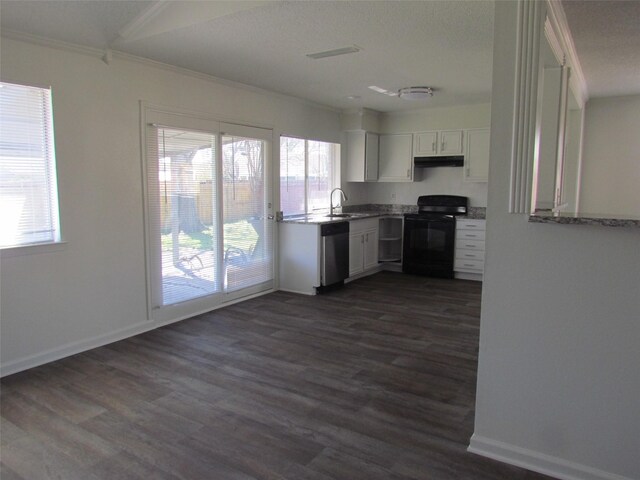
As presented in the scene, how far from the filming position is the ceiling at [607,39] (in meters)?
3.06

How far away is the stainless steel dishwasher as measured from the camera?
223 inches

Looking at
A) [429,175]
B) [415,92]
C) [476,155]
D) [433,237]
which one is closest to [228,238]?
[415,92]

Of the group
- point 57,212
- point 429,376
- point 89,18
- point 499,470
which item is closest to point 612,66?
point 429,376

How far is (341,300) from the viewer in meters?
5.42

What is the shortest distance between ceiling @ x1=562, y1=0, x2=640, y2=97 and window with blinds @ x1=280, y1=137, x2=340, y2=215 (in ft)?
10.9

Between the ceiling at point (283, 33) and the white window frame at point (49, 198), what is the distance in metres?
0.51

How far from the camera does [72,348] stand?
12.1 ft

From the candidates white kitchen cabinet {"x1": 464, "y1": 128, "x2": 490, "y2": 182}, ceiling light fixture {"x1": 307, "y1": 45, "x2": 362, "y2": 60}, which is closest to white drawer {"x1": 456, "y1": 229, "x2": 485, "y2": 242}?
white kitchen cabinet {"x1": 464, "y1": 128, "x2": 490, "y2": 182}

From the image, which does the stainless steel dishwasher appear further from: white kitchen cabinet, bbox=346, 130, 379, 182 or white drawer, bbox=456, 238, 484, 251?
white drawer, bbox=456, 238, 484, 251

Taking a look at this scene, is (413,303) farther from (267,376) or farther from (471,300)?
(267,376)

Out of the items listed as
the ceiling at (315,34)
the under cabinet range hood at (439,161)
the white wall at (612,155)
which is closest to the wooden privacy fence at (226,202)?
the ceiling at (315,34)

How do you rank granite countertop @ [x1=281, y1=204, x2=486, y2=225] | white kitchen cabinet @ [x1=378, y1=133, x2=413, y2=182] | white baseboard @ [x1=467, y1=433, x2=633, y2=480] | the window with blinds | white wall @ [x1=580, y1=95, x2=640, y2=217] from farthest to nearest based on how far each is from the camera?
white kitchen cabinet @ [x1=378, y1=133, x2=413, y2=182] < white wall @ [x1=580, y1=95, x2=640, y2=217] < the window with blinds < granite countertop @ [x1=281, y1=204, x2=486, y2=225] < white baseboard @ [x1=467, y1=433, x2=633, y2=480]

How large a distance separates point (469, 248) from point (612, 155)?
228 centimetres

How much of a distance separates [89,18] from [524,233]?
122 inches
